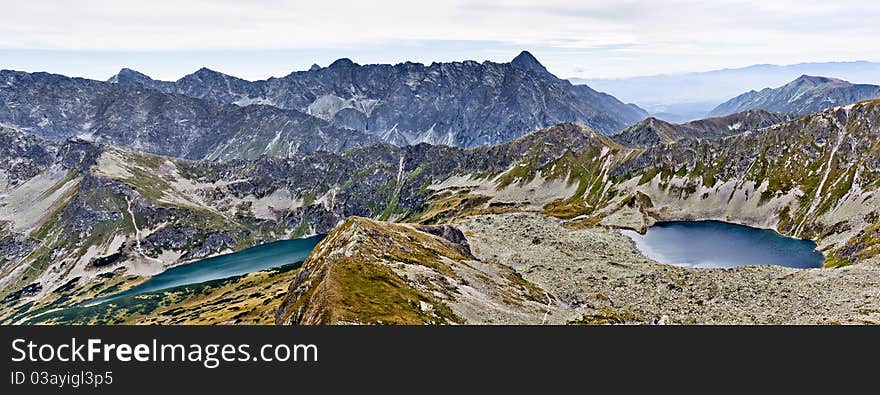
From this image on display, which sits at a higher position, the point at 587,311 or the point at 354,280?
the point at 354,280

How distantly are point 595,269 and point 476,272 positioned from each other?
132 ft

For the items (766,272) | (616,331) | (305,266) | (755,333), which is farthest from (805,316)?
(305,266)

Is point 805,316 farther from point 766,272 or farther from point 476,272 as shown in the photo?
point 476,272

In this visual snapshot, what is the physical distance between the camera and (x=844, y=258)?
148250 mm

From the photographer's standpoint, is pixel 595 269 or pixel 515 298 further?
pixel 595 269

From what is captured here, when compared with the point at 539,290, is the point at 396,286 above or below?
above

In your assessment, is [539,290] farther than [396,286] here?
Yes

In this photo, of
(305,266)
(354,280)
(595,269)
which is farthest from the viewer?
(595,269)

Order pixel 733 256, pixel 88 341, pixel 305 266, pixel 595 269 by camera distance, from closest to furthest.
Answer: pixel 88 341, pixel 305 266, pixel 595 269, pixel 733 256

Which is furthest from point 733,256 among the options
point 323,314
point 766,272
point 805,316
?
point 323,314

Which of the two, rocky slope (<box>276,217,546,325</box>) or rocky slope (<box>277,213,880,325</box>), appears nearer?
rocky slope (<box>276,217,546,325</box>)

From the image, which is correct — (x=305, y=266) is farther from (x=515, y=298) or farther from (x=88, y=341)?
(x=88, y=341)

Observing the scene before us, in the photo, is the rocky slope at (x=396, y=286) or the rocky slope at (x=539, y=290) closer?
the rocky slope at (x=396, y=286)

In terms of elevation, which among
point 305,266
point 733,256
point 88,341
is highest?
point 88,341
